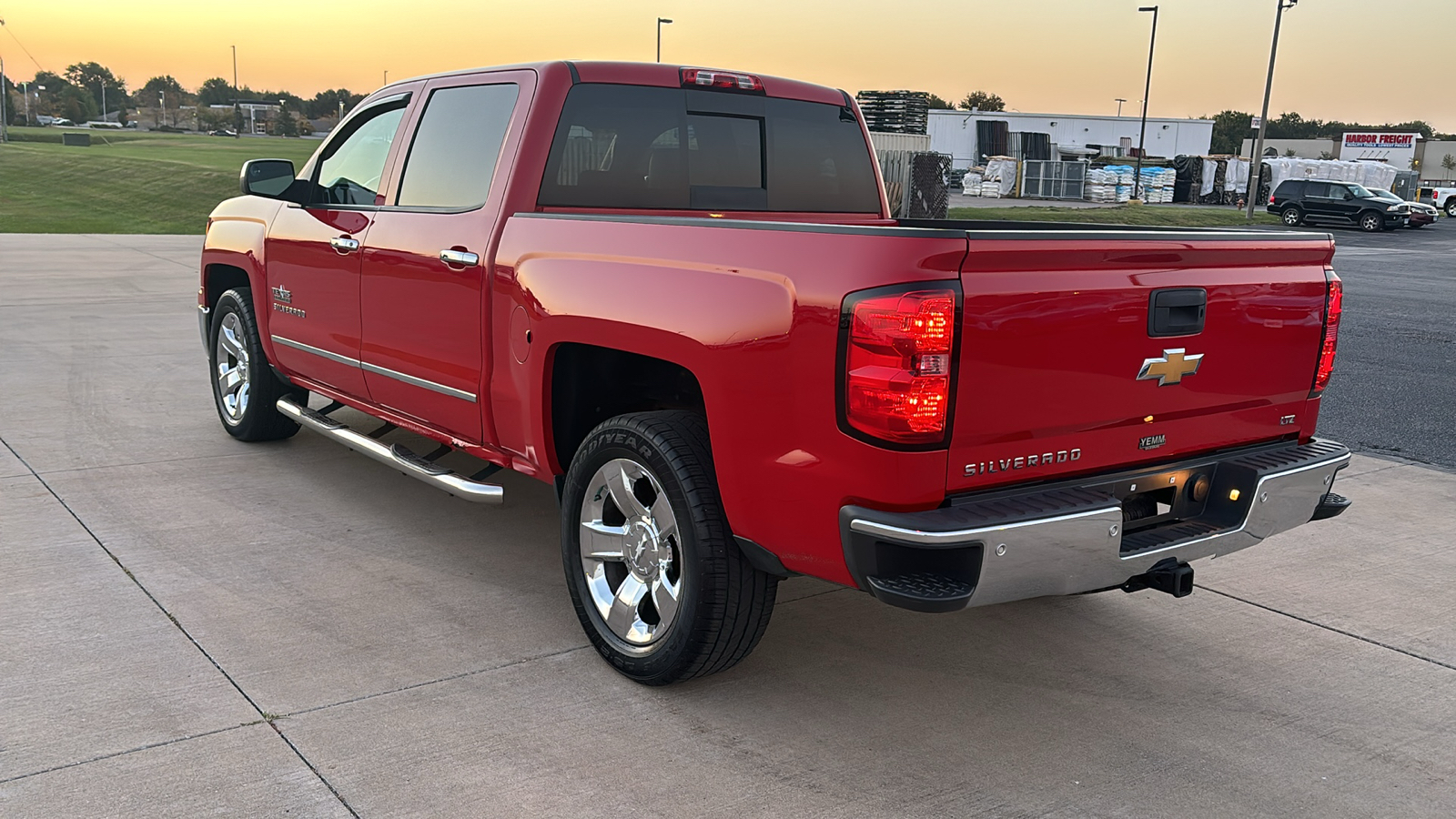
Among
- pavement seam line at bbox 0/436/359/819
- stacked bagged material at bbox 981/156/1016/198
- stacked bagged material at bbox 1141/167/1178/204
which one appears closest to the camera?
pavement seam line at bbox 0/436/359/819

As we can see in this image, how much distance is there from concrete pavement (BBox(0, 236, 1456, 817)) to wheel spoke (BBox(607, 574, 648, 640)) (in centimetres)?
17

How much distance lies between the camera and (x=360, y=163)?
5535 mm

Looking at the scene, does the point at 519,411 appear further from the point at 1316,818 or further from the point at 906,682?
the point at 1316,818

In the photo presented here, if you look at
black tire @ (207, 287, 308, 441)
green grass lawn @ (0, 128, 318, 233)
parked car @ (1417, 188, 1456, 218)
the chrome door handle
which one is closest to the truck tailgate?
the chrome door handle

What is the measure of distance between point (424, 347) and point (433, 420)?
0.32m

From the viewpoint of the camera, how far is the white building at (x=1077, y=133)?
2640 inches

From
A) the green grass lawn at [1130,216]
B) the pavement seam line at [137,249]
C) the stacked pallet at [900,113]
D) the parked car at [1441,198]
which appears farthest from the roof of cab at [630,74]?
the parked car at [1441,198]

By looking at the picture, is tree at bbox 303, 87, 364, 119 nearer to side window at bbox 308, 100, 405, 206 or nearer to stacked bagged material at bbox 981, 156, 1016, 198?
stacked bagged material at bbox 981, 156, 1016, 198

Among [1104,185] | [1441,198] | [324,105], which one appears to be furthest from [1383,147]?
[324,105]

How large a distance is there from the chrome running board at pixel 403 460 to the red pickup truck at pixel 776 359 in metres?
0.02

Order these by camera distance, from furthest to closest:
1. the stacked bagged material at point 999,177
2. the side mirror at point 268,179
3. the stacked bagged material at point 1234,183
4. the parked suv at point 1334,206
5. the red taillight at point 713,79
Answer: the stacked bagged material at point 1234,183, the stacked bagged material at point 999,177, the parked suv at point 1334,206, the side mirror at point 268,179, the red taillight at point 713,79

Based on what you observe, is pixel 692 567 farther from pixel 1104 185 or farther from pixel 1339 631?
pixel 1104 185

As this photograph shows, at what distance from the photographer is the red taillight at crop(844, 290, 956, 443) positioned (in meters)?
2.90

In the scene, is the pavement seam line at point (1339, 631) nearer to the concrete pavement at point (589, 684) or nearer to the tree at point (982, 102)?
the concrete pavement at point (589, 684)
